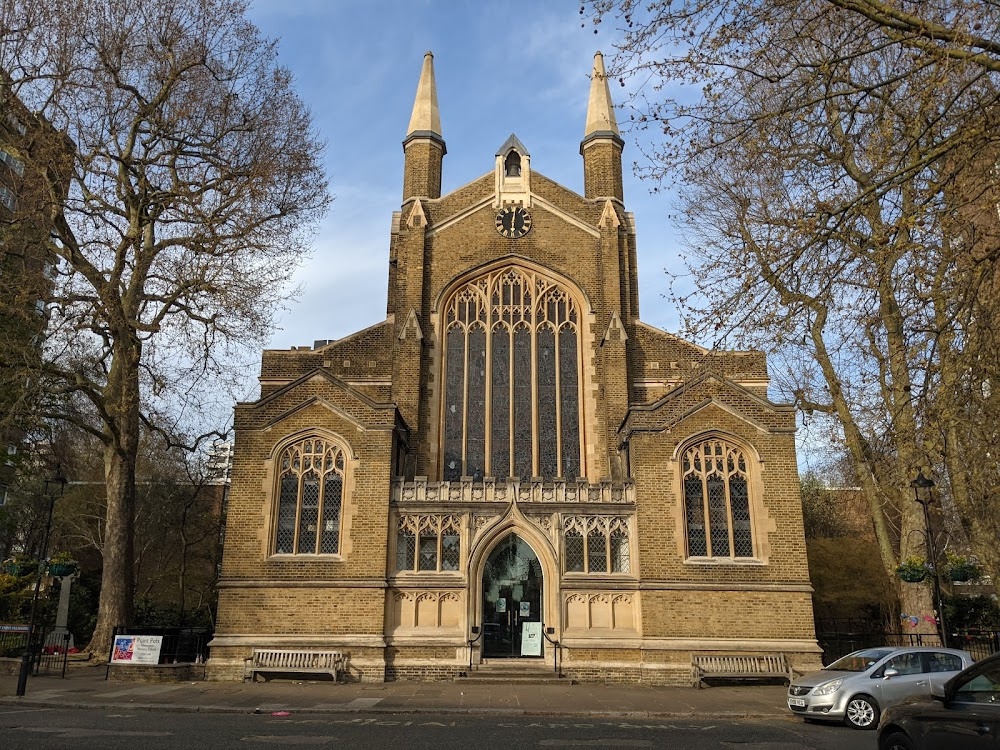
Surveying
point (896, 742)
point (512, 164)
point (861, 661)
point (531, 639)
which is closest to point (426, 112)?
point (512, 164)

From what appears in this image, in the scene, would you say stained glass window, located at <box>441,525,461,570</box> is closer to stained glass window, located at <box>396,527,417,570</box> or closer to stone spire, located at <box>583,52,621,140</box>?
stained glass window, located at <box>396,527,417,570</box>

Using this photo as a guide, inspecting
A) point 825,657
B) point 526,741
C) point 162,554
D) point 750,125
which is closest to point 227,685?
point 526,741

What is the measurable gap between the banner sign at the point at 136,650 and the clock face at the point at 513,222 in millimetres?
14049

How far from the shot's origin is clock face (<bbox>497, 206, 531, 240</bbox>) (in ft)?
77.2

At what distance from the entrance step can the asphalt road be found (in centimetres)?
470

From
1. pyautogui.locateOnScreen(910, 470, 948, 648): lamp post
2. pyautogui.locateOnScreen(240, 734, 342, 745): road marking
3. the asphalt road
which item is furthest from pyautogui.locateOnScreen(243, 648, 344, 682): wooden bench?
pyautogui.locateOnScreen(910, 470, 948, 648): lamp post

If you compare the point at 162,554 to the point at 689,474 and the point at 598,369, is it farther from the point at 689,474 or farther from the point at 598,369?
the point at 689,474

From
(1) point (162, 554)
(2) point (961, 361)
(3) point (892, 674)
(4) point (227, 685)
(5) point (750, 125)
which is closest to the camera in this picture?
(2) point (961, 361)

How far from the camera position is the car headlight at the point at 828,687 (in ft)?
40.3

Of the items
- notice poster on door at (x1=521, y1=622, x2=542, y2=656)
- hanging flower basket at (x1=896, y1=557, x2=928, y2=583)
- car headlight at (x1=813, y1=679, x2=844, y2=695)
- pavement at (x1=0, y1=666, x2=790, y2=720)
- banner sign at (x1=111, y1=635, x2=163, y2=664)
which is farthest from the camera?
notice poster on door at (x1=521, y1=622, x2=542, y2=656)

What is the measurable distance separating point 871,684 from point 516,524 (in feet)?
27.6

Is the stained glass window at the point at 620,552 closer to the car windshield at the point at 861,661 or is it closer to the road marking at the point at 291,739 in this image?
the car windshield at the point at 861,661

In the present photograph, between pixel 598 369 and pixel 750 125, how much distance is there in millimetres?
13368

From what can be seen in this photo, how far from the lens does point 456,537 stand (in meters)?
18.6
